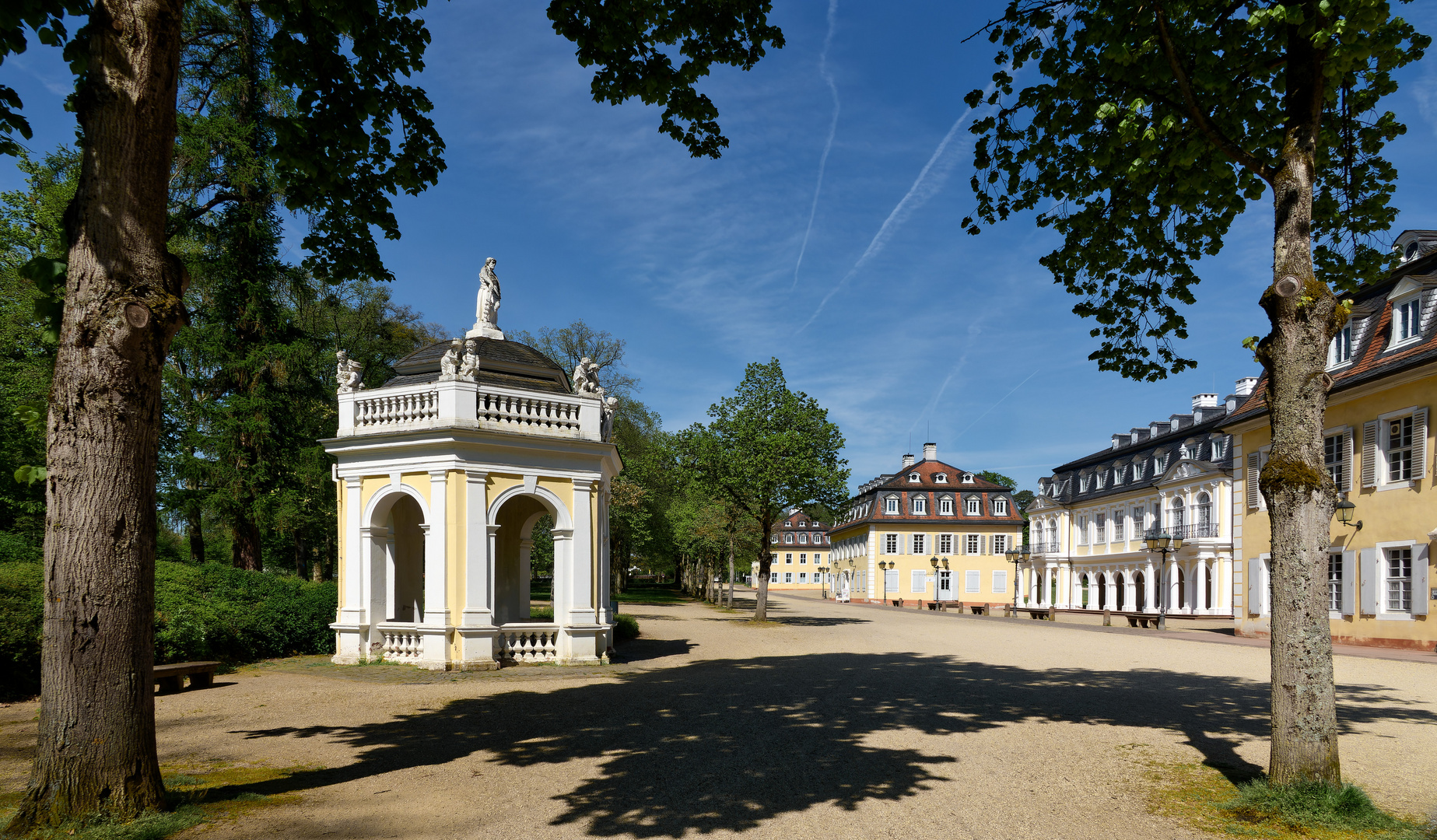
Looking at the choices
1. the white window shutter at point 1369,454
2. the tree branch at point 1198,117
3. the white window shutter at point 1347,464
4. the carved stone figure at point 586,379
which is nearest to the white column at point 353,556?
the carved stone figure at point 586,379

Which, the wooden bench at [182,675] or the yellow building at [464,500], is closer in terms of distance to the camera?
the wooden bench at [182,675]

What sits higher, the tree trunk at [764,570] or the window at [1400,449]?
the window at [1400,449]

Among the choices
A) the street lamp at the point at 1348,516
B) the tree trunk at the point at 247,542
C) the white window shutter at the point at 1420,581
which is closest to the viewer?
the white window shutter at the point at 1420,581

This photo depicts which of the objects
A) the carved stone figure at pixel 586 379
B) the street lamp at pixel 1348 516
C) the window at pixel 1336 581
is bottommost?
the window at pixel 1336 581

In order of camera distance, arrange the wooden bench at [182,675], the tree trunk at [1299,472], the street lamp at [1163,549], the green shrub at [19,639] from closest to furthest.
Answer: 1. the tree trunk at [1299,472]
2. the green shrub at [19,639]
3. the wooden bench at [182,675]
4. the street lamp at [1163,549]

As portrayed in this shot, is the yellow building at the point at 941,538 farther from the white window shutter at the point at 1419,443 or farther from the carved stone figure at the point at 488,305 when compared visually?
the carved stone figure at the point at 488,305

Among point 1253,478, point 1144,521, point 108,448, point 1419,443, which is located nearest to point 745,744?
point 108,448

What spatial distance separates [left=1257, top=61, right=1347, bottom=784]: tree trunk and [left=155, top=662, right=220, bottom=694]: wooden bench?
44.4 ft

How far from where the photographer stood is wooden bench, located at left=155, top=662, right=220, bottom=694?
39.8 ft

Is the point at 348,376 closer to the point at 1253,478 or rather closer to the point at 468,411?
the point at 468,411

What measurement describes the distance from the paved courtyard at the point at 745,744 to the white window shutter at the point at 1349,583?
23.0 ft

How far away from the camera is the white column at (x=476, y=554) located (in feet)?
48.2

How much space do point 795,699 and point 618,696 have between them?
257 centimetres

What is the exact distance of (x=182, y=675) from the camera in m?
12.3
